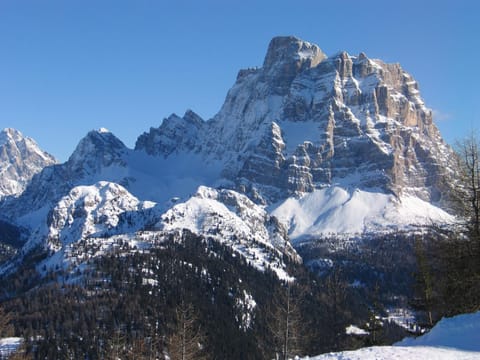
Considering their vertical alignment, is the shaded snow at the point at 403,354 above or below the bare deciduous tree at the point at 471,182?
below

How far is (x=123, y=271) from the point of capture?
183875 mm

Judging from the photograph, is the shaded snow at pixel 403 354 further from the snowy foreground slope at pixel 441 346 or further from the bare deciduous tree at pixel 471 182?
the bare deciduous tree at pixel 471 182

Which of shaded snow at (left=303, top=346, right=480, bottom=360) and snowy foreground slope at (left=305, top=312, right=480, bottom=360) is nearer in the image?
shaded snow at (left=303, top=346, right=480, bottom=360)

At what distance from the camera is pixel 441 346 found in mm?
24938

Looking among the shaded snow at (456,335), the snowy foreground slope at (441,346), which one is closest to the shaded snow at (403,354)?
the snowy foreground slope at (441,346)

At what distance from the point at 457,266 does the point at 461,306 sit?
308 centimetres

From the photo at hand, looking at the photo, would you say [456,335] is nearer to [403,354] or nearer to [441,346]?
[441,346]

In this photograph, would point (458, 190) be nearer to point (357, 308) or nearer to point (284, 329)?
point (284, 329)

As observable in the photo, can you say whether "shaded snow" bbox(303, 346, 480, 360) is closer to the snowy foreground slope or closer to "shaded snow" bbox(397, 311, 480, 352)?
the snowy foreground slope

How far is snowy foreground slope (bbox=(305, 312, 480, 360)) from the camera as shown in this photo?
23.3 meters

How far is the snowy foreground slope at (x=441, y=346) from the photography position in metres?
23.3

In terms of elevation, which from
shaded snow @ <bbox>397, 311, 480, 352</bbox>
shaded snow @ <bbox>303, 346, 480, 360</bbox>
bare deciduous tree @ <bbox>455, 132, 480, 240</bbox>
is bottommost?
shaded snow @ <bbox>303, 346, 480, 360</bbox>

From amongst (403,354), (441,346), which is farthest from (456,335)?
(403,354)

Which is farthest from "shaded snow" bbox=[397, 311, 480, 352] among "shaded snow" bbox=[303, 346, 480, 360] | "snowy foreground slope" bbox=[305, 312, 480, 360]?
"shaded snow" bbox=[303, 346, 480, 360]
